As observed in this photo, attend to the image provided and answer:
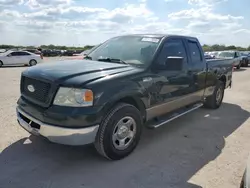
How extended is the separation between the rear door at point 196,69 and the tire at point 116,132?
1.84 meters

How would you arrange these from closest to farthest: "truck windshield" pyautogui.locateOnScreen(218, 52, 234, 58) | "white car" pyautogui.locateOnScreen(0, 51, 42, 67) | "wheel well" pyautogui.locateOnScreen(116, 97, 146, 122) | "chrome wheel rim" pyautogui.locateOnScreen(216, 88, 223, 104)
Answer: "wheel well" pyautogui.locateOnScreen(116, 97, 146, 122)
"chrome wheel rim" pyautogui.locateOnScreen(216, 88, 223, 104)
"white car" pyautogui.locateOnScreen(0, 51, 42, 67)
"truck windshield" pyautogui.locateOnScreen(218, 52, 234, 58)

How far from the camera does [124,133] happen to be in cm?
387

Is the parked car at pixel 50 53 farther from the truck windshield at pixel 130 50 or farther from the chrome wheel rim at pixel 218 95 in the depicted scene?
the truck windshield at pixel 130 50

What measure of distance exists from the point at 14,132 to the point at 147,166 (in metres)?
2.57

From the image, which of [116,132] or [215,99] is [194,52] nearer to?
[215,99]

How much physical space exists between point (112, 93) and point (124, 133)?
703mm

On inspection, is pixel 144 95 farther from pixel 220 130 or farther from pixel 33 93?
pixel 220 130

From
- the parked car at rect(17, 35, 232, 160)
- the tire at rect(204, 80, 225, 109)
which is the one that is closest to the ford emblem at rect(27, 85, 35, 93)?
the parked car at rect(17, 35, 232, 160)

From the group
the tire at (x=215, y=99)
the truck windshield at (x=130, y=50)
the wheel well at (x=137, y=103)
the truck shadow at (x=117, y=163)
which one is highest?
the truck windshield at (x=130, y=50)

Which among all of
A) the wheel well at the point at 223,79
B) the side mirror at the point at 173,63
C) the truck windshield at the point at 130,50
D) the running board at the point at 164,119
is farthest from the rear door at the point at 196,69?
the wheel well at the point at 223,79

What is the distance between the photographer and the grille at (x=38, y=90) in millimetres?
3498

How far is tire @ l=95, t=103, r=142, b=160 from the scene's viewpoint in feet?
11.6

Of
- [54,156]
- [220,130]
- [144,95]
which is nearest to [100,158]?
[54,156]

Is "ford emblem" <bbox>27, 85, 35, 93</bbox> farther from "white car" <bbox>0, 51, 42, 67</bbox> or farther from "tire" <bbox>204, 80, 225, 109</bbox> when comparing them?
"white car" <bbox>0, 51, 42, 67</bbox>
